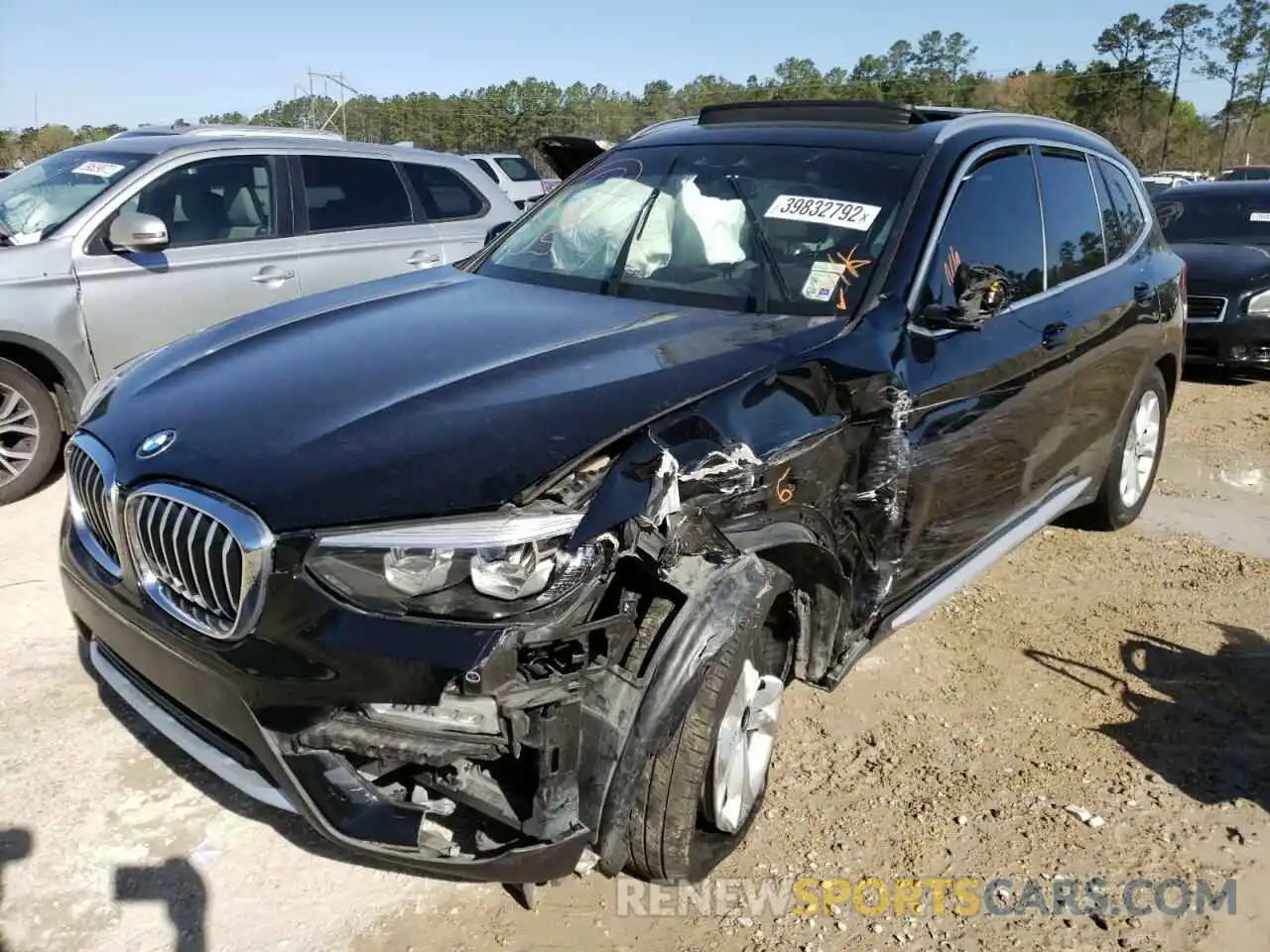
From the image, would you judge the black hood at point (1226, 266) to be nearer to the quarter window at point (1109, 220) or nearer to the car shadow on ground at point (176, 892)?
the quarter window at point (1109, 220)

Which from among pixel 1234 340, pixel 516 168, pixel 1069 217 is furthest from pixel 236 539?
pixel 516 168

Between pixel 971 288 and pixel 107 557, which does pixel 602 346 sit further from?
pixel 107 557

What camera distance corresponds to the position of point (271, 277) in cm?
599

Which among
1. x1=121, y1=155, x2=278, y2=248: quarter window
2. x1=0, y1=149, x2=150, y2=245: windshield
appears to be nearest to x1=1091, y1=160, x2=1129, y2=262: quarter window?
x1=121, y1=155, x2=278, y2=248: quarter window

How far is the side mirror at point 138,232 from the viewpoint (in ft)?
17.1

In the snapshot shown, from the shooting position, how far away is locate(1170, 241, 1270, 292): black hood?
8.70 meters

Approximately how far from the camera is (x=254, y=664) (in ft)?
7.07

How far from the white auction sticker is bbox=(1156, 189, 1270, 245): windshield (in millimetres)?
7980

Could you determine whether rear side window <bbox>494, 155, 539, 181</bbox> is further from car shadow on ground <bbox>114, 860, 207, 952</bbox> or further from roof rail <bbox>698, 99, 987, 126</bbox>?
car shadow on ground <bbox>114, 860, 207, 952</bbox>

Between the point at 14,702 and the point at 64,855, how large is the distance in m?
0.91

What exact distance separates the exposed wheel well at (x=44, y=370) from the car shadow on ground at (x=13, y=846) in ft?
10.2

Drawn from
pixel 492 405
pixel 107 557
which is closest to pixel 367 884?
pixel 107 557

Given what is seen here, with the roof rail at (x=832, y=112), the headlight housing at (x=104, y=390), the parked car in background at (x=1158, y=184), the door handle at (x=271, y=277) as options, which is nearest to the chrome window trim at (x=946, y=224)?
the roof rail at (x=832, y=112)

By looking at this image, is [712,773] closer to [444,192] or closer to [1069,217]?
[1069,217]
